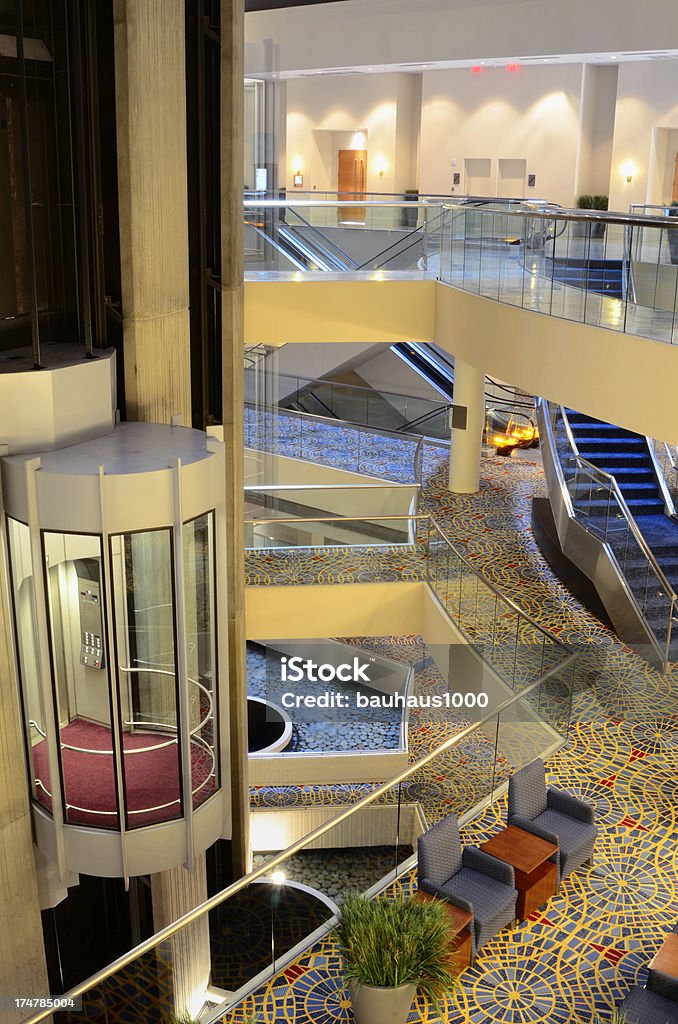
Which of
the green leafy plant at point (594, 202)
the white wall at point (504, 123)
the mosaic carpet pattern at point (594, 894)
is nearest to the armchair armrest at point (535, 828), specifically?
the mosaic carpet pattern at point (594, 894)

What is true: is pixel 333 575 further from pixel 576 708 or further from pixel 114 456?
pixel 114 456

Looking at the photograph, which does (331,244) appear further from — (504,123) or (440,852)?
(504,123)

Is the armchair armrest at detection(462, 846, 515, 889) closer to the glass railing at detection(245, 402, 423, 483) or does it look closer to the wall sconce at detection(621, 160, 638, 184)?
the glass railing at detection(245, 402, 423, 483)

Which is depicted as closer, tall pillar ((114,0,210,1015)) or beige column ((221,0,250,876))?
tall pillar ((114,0,210,1015))

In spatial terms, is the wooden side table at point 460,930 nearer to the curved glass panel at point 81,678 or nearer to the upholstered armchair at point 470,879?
the upholstered armchair at point 470,879

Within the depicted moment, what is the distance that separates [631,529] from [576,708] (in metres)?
2.68

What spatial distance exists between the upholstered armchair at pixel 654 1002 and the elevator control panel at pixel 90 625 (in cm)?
355

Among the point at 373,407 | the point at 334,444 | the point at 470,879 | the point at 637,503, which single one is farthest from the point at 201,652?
the point at 373,407

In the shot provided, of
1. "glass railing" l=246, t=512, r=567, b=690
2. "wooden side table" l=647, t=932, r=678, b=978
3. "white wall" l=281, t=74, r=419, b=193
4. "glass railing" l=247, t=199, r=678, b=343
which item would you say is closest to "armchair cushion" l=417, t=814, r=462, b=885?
"wooden side table" l=647, t=932, r=678, b=978

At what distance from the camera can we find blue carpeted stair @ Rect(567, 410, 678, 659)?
37.6 ft

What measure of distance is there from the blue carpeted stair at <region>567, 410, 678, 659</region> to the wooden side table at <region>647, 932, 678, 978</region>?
5.05 m

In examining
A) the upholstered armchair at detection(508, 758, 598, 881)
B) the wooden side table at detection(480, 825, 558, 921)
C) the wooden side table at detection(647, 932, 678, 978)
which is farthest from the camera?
the upholstered armchair at detection(508, 758, 598, 881)

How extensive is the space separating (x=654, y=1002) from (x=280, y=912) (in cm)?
220

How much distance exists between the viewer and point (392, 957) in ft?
18.8
